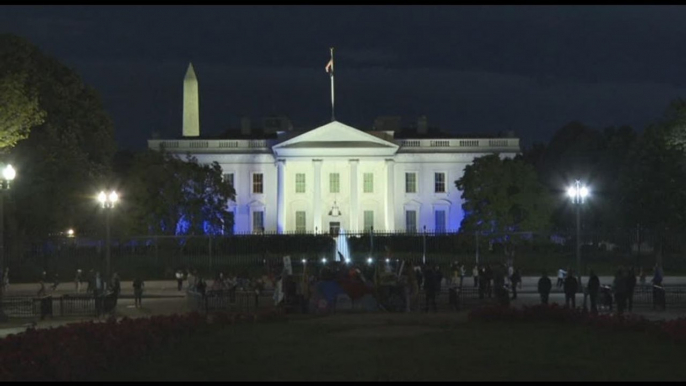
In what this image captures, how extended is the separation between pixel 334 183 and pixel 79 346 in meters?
75.4

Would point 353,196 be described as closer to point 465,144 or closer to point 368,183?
point 368,183

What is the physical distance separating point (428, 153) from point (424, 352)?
7336cm

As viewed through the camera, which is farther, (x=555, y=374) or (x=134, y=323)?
(x=134, y=323)

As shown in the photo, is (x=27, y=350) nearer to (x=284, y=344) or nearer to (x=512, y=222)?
(x=284, y=344)

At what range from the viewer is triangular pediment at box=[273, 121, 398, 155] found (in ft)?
293

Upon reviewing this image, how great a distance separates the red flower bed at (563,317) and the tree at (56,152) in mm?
26692

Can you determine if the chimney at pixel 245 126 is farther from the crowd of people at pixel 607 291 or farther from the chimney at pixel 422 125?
the crowd of people at pixel 607 291

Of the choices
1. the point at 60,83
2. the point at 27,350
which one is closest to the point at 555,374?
the point at 27,350

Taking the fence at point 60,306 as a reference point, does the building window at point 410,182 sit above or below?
above

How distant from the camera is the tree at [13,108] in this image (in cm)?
4347

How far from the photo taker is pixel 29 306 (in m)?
35.0

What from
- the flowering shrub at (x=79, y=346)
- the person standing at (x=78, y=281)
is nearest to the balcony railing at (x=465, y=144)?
the person standing at (x=78, y=281)

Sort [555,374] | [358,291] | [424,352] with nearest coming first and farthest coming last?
[555,374]
[424,352]
[358,291]

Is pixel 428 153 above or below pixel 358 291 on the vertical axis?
above
